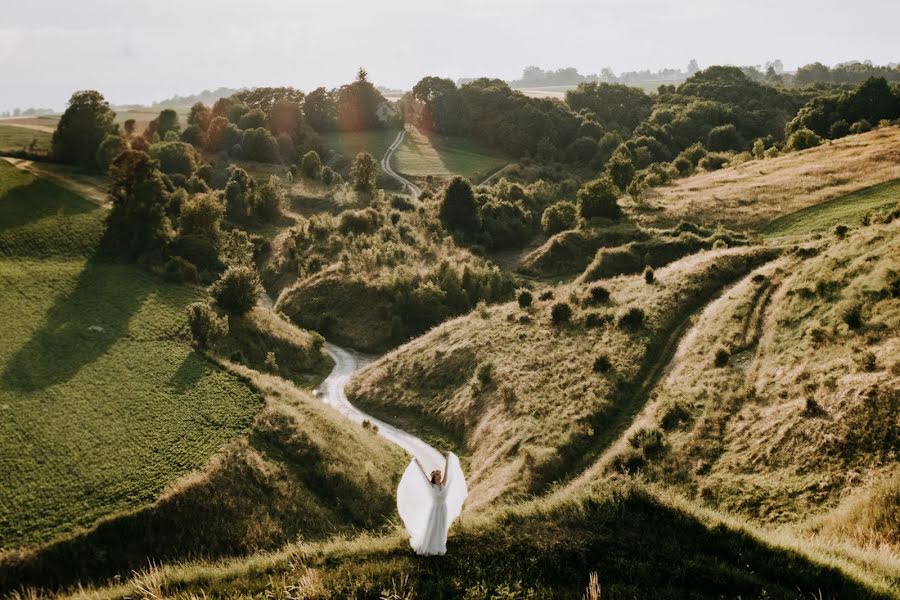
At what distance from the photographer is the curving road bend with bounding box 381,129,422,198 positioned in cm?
12875

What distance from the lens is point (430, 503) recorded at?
14.7 meters

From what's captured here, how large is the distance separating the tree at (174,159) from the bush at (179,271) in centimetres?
5088

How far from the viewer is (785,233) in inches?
2520

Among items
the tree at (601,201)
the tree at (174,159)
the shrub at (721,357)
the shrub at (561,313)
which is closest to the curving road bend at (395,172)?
the tree at (174,159)

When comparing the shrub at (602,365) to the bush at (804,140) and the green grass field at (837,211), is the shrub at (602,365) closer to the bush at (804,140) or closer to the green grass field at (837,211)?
the green grass field at (837,211)

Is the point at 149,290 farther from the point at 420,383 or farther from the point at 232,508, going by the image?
the point at 232,508

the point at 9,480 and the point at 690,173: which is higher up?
the point at 690,173

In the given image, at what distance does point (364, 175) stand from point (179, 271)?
188 ft

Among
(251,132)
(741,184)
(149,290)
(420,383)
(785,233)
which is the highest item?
(251,132)

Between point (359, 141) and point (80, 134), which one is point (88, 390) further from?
point (359, 141)

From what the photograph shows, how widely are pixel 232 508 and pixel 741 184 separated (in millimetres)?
78914

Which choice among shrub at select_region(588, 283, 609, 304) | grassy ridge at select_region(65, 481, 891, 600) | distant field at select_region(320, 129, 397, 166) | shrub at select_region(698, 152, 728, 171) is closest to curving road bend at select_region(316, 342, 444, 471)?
shrub at select_region(588, 283, 609, 304)

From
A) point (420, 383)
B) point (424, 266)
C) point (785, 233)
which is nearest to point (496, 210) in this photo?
point (424, 266)

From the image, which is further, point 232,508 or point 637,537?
point 232,508
